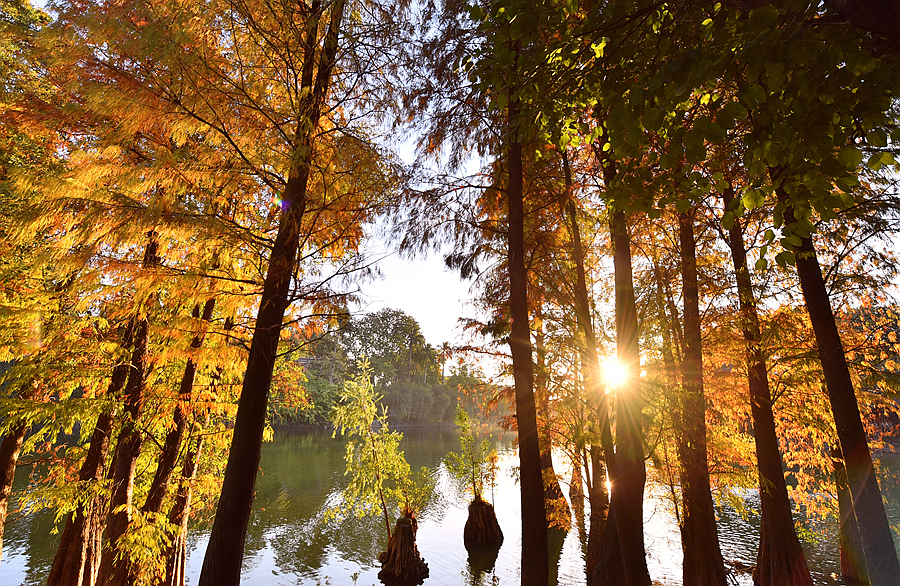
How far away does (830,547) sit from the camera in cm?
1180

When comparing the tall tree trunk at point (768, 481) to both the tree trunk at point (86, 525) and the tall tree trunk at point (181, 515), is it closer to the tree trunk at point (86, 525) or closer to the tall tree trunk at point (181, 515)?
the tall tree trunk at point (181, 515)

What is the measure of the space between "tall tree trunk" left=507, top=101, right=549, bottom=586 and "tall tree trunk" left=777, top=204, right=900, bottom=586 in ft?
9.71

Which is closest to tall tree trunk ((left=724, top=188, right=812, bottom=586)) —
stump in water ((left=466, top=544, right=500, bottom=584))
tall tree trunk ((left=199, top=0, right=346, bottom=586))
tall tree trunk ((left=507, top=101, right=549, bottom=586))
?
tall tree trunk ((left=507, top=101, right=549, bottom=586))

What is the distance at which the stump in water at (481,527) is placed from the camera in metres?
12.0

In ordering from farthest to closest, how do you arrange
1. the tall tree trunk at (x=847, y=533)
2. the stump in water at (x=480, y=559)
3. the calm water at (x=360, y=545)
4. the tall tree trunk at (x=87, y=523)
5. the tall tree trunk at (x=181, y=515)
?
the stump in water at (x=480, y=559) < the calm water at (x=360, y=545) < the tall tree trunk at (x=847, y=533) < the tall tree trunk at (x=181, y=515) < the tall tree trunk at (x=87, y=523)

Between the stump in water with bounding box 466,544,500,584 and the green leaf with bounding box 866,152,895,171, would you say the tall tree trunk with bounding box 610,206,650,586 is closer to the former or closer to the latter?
the green leaf with bounding box 866,152,895,171

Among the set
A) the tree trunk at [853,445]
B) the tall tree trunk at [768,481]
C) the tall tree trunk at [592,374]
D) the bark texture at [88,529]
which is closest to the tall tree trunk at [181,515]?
the bark texture at [88,529]

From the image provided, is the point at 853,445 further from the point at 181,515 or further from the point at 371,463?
the point at 371,463

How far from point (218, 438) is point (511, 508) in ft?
43.4

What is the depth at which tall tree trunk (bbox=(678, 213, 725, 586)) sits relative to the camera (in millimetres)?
6453

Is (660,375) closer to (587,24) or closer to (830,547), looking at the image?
(587,24)

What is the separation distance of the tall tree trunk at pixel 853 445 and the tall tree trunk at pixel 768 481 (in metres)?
2.02

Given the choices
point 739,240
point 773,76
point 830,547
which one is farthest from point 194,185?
point 830,547

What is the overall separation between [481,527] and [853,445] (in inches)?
398
